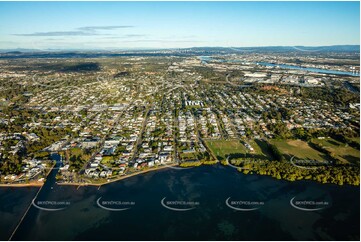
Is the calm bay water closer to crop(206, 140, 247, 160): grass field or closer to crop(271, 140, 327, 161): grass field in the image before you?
crop(206, 140, 247, 160): grass field

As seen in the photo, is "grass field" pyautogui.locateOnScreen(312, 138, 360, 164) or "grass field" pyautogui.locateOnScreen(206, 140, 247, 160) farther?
"grass field" pyautogui.locateOnScreen(206, 140, 247, 160)

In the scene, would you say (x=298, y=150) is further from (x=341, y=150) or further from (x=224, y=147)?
(x=224, y=147)

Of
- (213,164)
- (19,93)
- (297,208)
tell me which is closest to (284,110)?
(213,164)

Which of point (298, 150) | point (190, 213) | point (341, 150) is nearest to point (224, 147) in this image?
point (298, 150)

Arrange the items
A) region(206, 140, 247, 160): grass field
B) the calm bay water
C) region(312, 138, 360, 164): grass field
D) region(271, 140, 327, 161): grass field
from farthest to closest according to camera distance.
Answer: region(206, 140, 247, 160): grass field < region(271, 140, 327, 161): grass field < region(312, 138, 360, 164): grass field < the calm bay water

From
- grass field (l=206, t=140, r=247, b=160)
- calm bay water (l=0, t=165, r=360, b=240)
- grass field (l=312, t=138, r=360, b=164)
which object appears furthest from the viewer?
grass field (l=206, t=140, r=247, b=160)

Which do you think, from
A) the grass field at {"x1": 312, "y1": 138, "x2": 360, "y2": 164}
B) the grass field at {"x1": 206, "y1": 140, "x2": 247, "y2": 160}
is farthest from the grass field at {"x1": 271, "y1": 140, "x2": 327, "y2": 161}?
the grass field at {"x1": 206, "y1": 140, "x2": 247, "y2": 160}

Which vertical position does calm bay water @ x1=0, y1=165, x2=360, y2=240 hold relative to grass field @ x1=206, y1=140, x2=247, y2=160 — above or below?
below
